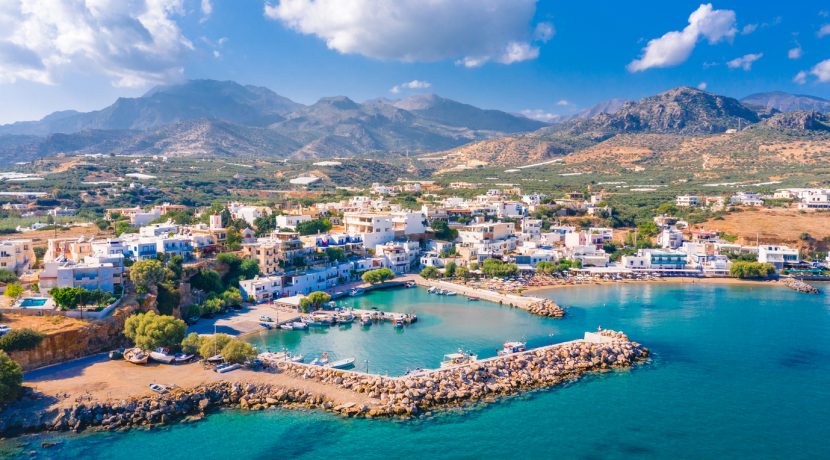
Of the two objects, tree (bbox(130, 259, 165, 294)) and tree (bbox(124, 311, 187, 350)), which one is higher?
tree (bbox(130, 259, 165, 294))

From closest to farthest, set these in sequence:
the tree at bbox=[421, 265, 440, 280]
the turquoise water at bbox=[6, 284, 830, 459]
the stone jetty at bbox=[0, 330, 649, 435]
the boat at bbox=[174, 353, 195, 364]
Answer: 1. the turquoise water at bbox=[6, 284, 830, 459]
2. the stone jetty at bbox=[0, 330, 649, 435]
3. the boat at bbox=[174, 353, 195, 364]
4. the tree at bbox=[421, 265, 440, 280]

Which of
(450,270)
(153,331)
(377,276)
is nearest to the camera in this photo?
(153,331)

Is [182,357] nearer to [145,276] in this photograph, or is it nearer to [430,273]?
[145,276]

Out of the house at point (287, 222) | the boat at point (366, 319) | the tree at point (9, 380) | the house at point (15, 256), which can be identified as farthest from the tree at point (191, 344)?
the house at point (287, 222)

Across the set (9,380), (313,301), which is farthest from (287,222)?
(9,380)

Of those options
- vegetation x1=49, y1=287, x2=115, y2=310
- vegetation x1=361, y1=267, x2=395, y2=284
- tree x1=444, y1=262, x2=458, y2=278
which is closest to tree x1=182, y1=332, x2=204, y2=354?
vegetation x1=49, y1=287, x2=115, y2=310

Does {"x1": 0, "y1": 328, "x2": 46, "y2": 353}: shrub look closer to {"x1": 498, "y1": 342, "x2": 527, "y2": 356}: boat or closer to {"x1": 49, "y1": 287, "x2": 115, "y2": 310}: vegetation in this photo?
{"x1": 49, "y1": 287, "x2": 115, "y2": 310}: vegetation
